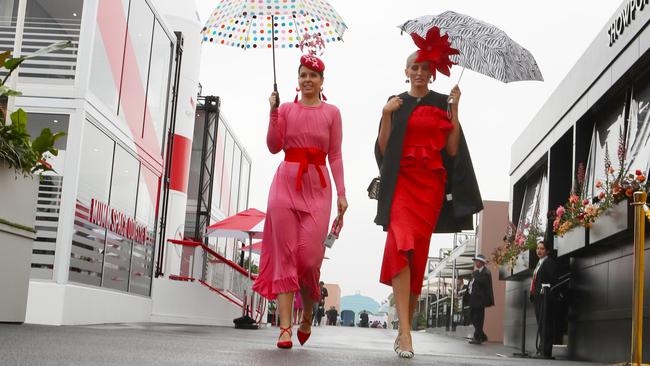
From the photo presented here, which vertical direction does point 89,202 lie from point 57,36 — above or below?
below

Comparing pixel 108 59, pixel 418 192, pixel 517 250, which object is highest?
pixel 108 59

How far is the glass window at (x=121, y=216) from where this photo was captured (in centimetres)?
1197

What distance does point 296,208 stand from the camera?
6098 mm

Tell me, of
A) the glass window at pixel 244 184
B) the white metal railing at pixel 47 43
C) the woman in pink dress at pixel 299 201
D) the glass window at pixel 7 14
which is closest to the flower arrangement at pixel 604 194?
the woman in pink dress at pixel 299 201

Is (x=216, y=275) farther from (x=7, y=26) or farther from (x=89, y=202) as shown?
(x=7, y=26)

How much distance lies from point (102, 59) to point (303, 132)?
576 centimetres

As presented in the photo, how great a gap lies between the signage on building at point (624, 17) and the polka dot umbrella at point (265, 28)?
2945mm

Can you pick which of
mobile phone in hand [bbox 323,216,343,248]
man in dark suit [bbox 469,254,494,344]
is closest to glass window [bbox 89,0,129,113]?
mobile phone in hand [bbox 323,216,343,248]

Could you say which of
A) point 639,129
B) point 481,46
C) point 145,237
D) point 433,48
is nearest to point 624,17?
point 639,129

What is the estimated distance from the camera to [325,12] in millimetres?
6797

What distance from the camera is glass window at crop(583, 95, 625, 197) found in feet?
31.9

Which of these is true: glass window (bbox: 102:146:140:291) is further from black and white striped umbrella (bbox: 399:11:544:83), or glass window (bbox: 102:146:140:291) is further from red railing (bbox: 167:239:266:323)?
black and white striped umbrella (bbox: 399:11:544:83)

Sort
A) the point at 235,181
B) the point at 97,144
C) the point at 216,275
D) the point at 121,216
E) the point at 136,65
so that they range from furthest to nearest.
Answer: the point at 235,181 → the point at 216,275 → the point at 136,65 → the point at 121,216 → the point at 97,144

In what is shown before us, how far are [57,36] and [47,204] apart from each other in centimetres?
204
